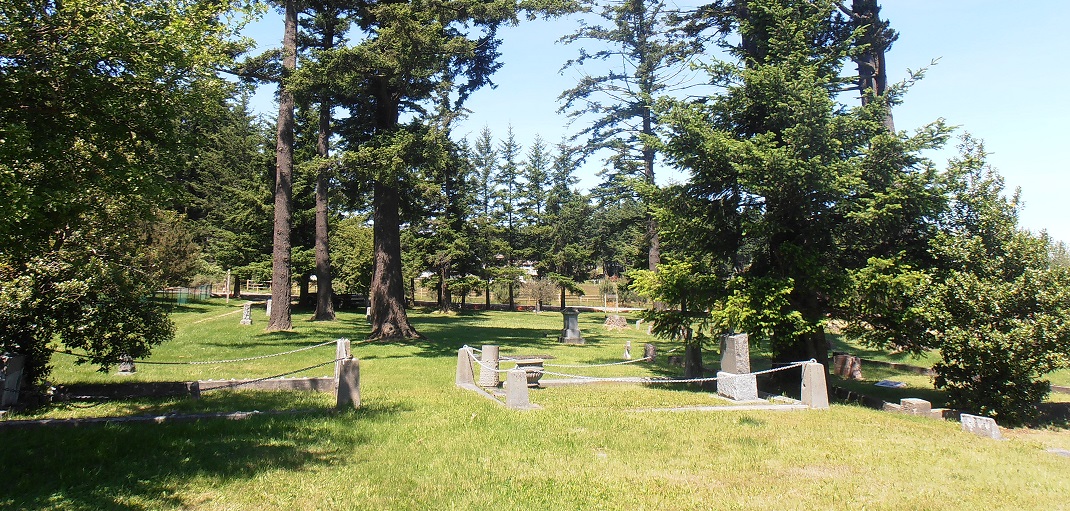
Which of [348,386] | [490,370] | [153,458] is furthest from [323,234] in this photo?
[153,458]

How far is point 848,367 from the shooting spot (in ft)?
54.9

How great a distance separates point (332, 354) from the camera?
17.0m

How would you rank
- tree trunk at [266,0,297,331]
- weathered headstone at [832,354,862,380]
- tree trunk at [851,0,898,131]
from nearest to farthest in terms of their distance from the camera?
tree trunk at [851,0,898,131]
weathered headstone at [832,354,862,380]
tree trunk at [266,0,297,331]

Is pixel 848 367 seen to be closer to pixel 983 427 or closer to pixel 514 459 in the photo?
pixel 983 427

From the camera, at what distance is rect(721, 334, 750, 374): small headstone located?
11.4 m

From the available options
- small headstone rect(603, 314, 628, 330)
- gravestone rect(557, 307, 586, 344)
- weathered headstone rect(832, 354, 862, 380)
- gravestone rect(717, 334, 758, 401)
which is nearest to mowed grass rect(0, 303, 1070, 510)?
gravestone rect(717, 334, 758, 401)

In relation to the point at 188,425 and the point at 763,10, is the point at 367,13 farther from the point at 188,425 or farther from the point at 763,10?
the point at 188,425

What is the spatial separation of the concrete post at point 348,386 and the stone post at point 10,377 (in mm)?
4277

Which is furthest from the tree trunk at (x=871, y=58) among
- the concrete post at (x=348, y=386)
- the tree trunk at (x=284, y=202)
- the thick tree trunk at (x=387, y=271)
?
the tree trunk at (x=284, y=202)

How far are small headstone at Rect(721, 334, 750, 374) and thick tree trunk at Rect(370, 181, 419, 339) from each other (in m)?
12.4

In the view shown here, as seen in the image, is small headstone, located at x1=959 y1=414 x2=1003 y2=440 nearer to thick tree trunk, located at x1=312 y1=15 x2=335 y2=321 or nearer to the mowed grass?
the mowed grass

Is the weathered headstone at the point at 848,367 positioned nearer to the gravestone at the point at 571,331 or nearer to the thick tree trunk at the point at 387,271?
the gravestone at the point at 571,331

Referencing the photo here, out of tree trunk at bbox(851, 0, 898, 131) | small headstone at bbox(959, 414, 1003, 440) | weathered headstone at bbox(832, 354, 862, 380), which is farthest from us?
weathered headstone at bbox(832, 354, 862, 380)

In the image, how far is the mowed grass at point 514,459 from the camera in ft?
18.8
